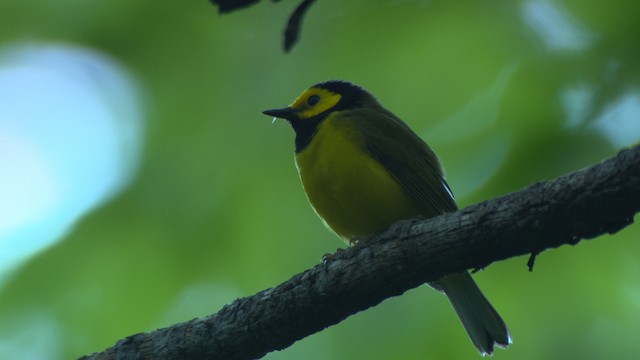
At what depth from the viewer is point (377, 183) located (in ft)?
16.8

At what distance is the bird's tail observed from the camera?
4.68 m

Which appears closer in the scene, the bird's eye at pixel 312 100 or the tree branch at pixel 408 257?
the tree branch at pixel 408 257

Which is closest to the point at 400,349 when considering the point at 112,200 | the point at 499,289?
the point at 499,289

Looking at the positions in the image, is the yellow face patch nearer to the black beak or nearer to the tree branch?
the black beak

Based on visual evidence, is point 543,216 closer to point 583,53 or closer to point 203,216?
point 583,53

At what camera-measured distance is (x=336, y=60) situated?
5.59 meters

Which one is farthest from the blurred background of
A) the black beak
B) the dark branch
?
the dark branch

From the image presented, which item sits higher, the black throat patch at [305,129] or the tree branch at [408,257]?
the black throat patch at [305,129]

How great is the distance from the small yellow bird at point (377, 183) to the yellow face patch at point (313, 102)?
20.5 inches

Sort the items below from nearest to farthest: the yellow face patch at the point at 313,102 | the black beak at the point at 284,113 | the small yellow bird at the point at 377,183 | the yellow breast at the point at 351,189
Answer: the small yellow bird at the point at 377,183 → the yellow breast at the point at 351,189 → the black beak at the point at 284,113 → the yellow face patch at the point at 313,102

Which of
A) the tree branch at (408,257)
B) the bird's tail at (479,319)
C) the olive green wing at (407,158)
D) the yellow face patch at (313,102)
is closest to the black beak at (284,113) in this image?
the yellow face patch at (313,102)

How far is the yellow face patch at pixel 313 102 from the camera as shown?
241 inches

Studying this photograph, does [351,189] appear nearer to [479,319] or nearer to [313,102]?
[479,319]

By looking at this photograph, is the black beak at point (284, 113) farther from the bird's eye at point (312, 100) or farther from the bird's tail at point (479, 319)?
the bird's tail at point (479, 319)
